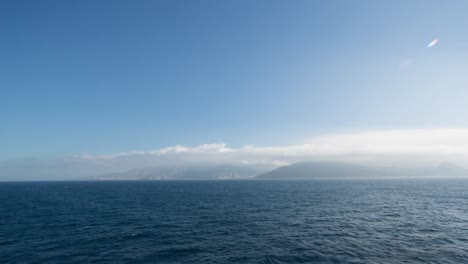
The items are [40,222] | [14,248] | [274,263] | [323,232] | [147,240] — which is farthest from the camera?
[40,222]

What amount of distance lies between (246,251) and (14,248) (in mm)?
48046

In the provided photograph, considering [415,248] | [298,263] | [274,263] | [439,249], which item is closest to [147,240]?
[274,263]

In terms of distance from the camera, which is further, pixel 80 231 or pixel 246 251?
pixel 80 231

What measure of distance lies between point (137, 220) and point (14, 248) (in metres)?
30.1

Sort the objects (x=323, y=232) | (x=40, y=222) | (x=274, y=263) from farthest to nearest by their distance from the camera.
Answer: (x=40, y=222), (x=323, y=232), (x=274, y=263)

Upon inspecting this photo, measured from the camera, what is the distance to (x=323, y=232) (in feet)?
195

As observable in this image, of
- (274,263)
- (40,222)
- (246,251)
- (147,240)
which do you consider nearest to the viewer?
(274,263)

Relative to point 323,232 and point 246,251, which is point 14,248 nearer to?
point 246,251

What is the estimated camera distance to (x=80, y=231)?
62.4 meters

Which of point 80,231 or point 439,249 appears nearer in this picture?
point 439,249

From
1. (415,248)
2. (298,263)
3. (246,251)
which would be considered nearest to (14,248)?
(246,251)

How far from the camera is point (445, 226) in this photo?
6419cm

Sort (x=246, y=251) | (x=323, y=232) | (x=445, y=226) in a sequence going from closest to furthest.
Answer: (x=246, y=251) < (x=323, y=232) < (x=445, y=226)

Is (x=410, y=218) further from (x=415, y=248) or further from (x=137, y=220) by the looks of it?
(x=137, y=220)
